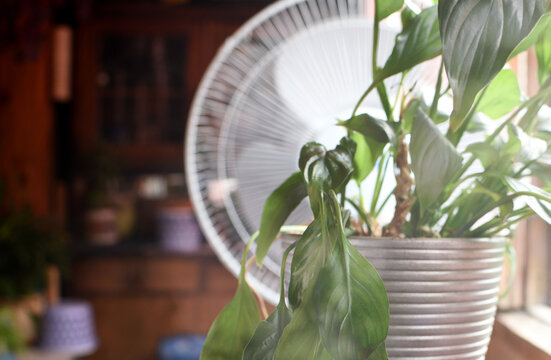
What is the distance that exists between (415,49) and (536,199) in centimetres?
14

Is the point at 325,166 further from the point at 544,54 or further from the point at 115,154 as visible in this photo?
the point at 115,154

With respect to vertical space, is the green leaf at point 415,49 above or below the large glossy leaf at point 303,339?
above

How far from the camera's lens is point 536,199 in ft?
1.37

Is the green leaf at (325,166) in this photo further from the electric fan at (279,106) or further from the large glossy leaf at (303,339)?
the electric fan at (279,106)

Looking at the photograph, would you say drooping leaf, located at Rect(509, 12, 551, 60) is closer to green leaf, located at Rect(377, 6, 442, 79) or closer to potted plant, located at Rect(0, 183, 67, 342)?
green leaf, located at Rect(377, 6, 442, 79)

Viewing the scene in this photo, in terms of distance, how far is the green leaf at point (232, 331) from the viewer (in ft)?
1.64

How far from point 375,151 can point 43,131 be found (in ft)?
8.86

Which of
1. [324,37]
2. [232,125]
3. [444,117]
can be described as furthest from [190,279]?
[444,117]

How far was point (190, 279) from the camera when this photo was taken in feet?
9.54

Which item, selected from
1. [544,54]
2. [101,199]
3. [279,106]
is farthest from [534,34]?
[101,199]

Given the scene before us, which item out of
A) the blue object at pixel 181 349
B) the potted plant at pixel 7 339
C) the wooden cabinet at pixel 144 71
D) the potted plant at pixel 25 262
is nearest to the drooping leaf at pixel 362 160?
the potted plant at pixel 7 339

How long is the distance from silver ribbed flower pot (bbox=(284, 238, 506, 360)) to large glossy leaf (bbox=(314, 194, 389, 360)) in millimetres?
66

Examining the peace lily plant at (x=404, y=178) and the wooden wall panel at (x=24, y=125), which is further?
the wooden wall panel at (x=24, y=125)

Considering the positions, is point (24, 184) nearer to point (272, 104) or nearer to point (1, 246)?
point (1, 246)
